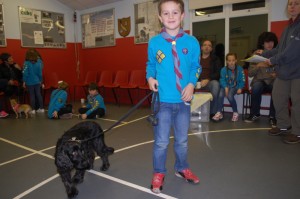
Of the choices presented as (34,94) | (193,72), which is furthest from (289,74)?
(34,94)

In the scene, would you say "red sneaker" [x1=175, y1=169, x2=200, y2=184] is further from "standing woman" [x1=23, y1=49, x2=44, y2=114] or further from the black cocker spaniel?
"standing woman" [x1=23, y1=49, x2=44, y2=114]

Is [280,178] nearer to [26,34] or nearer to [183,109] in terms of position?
[183,109]

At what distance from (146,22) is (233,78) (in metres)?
3.41

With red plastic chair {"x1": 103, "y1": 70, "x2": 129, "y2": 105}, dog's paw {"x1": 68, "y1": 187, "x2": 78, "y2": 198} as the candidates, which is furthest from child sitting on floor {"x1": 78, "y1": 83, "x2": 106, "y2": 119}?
dog's paw {"x1": 68, "y1": 187, "x2": 78, "y2": 198}

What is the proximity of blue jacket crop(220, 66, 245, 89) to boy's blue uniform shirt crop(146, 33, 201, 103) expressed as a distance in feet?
10.8

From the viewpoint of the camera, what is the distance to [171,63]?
2188mm

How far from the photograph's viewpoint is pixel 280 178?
252cm

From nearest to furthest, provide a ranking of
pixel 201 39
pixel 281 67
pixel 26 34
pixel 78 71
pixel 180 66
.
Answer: pixel 180 66
pixel 281 67
pixel 201 39
pixel 26 34
pixel 78 71

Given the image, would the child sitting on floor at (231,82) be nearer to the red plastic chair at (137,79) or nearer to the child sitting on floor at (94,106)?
the red plastic chair at (137,79)

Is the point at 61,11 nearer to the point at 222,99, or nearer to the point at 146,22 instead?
the point at 146,22

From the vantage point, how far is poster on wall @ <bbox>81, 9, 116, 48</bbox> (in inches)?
332

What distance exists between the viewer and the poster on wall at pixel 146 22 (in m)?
7.30

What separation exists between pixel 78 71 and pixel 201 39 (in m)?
4.84

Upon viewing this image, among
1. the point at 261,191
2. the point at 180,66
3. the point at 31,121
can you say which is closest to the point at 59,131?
the point at 31,121
